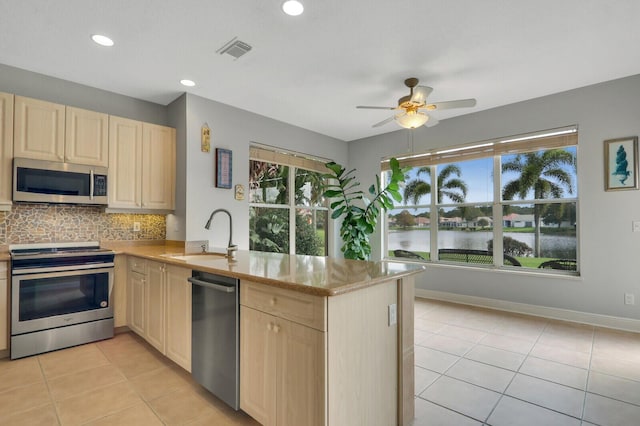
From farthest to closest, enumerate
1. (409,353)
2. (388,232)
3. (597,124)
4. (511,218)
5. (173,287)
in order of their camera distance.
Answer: (388,232) → (511,218) → (597,124) → (173,287) → (409,353)

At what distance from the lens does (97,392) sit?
7.11 feet

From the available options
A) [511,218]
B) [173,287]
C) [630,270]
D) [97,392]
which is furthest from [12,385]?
[630,270]

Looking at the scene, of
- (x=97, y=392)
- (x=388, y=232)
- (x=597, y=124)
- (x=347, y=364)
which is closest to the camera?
(x=347, y=364)

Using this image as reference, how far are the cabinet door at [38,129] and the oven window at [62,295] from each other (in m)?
→ 1.19

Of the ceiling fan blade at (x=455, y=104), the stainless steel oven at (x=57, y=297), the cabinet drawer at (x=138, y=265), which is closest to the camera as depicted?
the stainless steel oven at (x=57, y=297)

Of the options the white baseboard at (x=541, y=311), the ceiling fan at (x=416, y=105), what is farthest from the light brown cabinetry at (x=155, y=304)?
the white baseboard at (x=541, y=311)

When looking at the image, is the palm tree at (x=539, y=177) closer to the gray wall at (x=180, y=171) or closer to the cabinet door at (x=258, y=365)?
the cabinet door at (x=258, y=365)

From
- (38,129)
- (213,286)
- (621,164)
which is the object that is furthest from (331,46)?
(621,164)

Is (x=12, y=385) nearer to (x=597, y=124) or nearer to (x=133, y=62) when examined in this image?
(x=133, y=62)

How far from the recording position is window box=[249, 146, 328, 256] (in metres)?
4.65

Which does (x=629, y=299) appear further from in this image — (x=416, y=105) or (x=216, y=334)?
(x=216, y=334)

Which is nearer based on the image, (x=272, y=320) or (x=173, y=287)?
(x=272, y=320)

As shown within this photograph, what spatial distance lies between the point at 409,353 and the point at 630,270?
10.7 ft

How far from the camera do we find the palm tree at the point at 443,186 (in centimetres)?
481
